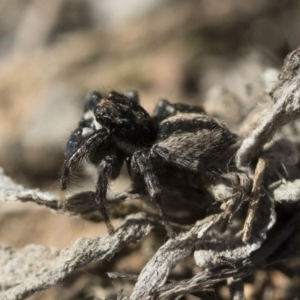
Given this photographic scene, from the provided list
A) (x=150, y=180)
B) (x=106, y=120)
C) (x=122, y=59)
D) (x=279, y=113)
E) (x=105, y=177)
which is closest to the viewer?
(x=279, y=113)

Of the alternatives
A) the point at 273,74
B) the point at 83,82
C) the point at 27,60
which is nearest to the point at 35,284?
the point at 273,74

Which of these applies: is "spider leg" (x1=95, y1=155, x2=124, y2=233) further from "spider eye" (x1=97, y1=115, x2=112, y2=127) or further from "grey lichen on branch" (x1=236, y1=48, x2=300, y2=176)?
"grey lichen on branch" (x1=236, y1=48, x2=300, y2=176)

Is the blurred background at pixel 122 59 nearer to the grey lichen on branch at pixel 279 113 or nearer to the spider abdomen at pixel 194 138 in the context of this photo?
the spider abdomen at pixel 194 138

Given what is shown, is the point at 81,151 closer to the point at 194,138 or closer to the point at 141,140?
the point at 141,140

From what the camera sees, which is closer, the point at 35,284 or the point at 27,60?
the point at 35,284

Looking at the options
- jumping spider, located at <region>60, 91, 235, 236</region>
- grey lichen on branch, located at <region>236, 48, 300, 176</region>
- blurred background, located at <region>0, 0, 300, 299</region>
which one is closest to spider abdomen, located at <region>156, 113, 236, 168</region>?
jumping spider, located at <region>60, 91, 235, 236</region>

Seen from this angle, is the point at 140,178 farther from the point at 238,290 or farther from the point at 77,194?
the point at 238,290

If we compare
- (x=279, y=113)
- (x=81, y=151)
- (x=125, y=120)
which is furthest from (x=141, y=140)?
(x=279, y=113)
